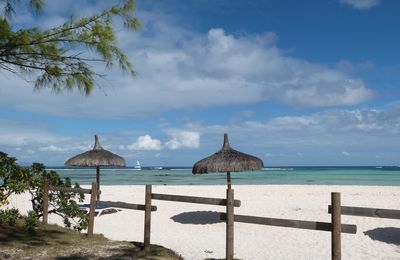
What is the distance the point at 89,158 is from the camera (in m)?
17.7

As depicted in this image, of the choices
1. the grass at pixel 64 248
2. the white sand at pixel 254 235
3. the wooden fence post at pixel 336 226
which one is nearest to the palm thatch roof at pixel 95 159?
the white sand at pixel 254 235

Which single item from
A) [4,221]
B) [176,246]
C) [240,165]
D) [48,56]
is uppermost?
[48,56]

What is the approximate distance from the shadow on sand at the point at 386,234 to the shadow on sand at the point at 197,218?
15.3 ft

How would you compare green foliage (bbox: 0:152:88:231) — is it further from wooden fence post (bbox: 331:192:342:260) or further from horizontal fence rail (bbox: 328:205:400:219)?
horizontal fence rail (bbox: 328:205:400:219)

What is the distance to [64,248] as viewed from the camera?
360 inches

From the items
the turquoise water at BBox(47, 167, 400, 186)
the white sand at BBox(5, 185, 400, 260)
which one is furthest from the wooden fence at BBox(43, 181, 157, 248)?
the turquoise water at BBox(47, 167, 400, 186)

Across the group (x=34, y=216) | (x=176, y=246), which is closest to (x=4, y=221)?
(x=34, y=216)

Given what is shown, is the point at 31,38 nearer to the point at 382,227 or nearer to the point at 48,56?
the point at 48,56

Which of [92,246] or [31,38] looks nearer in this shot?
[31,38]

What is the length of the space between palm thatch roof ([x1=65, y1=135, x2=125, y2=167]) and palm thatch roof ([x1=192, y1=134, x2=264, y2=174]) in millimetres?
5121

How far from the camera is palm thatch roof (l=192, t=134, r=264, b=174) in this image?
44.2 feet

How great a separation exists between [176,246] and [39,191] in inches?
159

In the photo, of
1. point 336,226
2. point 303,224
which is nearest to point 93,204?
point 303,224

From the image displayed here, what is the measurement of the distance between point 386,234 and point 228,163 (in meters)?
4.81
